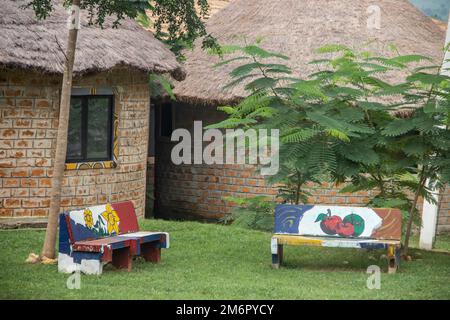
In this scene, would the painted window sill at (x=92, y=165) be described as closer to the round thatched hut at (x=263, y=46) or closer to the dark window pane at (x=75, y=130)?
the dark window pane at (x=75, y=130)

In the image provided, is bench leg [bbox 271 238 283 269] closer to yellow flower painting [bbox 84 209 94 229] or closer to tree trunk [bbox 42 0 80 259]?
yellow flower painting [bbox 84 209 94 229]

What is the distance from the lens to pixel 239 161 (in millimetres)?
16906

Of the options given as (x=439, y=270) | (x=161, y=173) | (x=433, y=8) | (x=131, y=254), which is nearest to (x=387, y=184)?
(x=439, y=270)

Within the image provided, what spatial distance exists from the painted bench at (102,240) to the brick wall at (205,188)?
5.99 meters

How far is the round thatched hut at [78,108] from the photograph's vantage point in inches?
541

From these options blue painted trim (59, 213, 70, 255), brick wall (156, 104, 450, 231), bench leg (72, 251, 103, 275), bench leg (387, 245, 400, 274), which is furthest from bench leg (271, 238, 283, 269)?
brick wall (156, 104, 450, 231)

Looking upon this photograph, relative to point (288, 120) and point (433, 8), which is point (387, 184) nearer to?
point (288, 120)

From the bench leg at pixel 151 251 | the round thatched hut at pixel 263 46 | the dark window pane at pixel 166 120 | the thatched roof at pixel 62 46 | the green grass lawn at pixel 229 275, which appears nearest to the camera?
the green grass lawn at pixel 229 275

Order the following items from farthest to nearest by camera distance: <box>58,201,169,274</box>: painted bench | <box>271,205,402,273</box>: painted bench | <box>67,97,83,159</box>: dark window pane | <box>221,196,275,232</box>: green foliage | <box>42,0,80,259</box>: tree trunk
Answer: <box>67,97,83,159</box>: dark window pane
<box>221,196,275,232</box>: green foliage
<box>271,205,402,273</box>: painted bench
<box>42,0,80,259</box>: tree trunk
<box>58,201,169,274</box>: painted bench

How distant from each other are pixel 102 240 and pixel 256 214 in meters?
4.06

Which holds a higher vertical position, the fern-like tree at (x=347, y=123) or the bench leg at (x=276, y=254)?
the fern-like tree at (x=347, y=123)

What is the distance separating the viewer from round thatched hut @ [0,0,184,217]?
541 inches

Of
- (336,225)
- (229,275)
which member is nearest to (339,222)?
(336,225)

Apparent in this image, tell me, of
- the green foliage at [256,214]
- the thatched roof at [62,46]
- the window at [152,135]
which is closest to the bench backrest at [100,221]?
the green foliage at [256,214]
